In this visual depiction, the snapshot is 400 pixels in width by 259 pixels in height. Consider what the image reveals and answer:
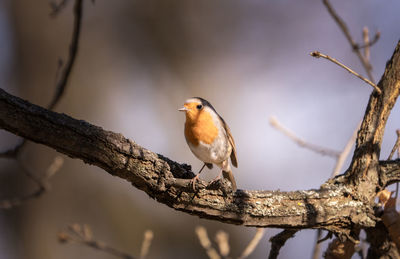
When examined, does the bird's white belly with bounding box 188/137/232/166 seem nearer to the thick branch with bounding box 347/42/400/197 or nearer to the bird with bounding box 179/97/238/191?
the bird with bounding box 179/97/238/191

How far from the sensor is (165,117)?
24.4 ft

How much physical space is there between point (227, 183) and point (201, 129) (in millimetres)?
989

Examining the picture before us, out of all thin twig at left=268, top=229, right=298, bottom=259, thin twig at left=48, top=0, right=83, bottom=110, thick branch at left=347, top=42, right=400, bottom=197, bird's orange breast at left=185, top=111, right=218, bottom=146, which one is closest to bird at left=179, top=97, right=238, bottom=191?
bird's orange breast at left=185, top=111, right=218, bottom=146

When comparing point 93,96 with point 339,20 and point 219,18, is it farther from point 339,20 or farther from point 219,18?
point 339,20

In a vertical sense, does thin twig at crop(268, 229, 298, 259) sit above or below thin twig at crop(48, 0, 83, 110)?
below

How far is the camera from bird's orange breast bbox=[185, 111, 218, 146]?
3074 millimetres

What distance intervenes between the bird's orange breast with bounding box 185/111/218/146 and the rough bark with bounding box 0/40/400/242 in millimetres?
937

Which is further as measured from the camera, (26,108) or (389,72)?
(389,72)

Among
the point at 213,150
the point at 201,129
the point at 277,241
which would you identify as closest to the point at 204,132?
the point at 201,129

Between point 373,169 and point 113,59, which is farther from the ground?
point 113,59

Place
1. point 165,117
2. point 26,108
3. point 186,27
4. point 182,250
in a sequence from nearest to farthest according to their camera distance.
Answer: point 26,108 → point 182,250 → point 165,117 → point 186,27

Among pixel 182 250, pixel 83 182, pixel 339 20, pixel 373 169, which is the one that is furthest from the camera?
pixel 182 250

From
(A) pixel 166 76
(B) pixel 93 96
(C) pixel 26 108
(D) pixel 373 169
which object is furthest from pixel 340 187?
(A) pixel 166 76

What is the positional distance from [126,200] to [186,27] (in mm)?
3557
